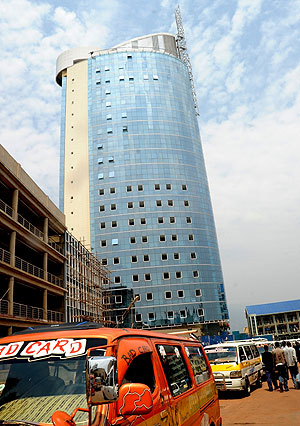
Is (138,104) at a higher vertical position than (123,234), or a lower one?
higher

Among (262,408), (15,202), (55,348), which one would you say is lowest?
(262,408)

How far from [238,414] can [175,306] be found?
54049 mm

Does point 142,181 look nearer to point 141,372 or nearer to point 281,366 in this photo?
point 281,366

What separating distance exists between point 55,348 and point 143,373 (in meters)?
1.00

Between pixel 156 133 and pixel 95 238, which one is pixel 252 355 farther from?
pixel 156 133

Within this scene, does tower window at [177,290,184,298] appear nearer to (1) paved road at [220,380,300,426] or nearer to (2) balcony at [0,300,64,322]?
(2) balcony at [0,300,64,322]

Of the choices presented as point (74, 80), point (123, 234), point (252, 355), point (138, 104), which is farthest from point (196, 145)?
point (252, 355)

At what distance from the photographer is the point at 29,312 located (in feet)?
96.5

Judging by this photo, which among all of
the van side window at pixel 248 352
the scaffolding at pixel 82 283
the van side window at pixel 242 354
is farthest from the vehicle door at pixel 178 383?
the scaffolding at pixel 82 283

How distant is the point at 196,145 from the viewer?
3081 inches

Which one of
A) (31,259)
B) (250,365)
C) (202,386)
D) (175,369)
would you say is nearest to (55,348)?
(175,369)

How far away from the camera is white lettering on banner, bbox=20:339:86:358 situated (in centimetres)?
367

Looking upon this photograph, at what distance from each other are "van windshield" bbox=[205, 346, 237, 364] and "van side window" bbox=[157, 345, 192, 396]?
10.3m

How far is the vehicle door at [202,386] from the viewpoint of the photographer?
18.2ft
